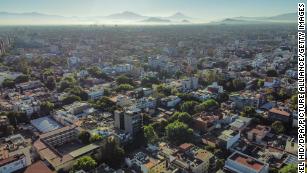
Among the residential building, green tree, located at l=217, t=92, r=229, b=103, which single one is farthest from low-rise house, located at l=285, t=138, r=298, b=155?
the residential building

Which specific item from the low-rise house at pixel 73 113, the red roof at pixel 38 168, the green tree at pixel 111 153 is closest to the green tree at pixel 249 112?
the green tree at pixel 111 153

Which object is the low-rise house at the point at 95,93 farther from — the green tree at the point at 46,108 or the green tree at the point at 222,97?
the green tree at the point at 222,97

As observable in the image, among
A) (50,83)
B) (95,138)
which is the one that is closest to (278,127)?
(95,138)

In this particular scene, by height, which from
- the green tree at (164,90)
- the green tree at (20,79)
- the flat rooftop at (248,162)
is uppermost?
the green tree at (20,79)

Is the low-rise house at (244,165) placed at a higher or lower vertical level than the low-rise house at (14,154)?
lower

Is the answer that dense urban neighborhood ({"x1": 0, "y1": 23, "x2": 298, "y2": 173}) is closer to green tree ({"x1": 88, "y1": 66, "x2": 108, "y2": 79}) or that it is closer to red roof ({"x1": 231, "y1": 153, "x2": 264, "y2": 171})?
red roof ({"x1": 231, "y1": 153, "x2": 264, "y2": 171})

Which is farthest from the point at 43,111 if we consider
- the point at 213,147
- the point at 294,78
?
the point at 294,78
